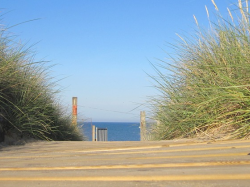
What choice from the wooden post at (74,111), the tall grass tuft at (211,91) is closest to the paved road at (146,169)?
the tall grass tuft at (211,91)

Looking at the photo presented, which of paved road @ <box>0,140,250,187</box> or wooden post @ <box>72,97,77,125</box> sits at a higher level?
wooden post @ <box>72,97,77,125</box>

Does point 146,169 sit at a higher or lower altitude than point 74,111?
lower

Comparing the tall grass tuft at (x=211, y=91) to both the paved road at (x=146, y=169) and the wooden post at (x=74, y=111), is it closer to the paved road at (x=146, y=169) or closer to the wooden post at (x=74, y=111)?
the paved road at (x=146, y=169)

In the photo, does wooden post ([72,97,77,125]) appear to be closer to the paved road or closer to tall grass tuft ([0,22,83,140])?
tall grass tuft ([0,22,83,140])

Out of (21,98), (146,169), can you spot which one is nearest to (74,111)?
(21,98)

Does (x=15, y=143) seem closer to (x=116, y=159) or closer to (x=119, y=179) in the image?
(x=116, y=159)

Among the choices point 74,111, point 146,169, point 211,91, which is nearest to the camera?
point 146,169

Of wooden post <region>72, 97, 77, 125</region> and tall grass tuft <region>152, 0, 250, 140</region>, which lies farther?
wooden post <region>72, 97, 77, 125</region>

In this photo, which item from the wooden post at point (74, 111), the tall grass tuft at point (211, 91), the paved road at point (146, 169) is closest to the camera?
the paved road at point (146, 169)

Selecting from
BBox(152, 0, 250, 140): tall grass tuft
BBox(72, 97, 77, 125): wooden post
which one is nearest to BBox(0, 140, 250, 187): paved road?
BBox(152, 0, 250, 140): tall grass tuft

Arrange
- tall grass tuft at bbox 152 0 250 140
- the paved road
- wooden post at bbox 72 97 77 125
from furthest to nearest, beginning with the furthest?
wooden post at bbox 72 97 77 125, tall grass tuft at bbox 152 0 250 140, the paved road

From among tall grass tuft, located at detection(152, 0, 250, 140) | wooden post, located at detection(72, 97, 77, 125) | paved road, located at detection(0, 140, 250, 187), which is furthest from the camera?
wooden post, located at detection(72, 97, 77, 125)

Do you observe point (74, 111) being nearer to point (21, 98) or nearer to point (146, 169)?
point (21, 98)

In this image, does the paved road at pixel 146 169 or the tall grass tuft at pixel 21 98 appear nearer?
the paved road at pixel 146 169
